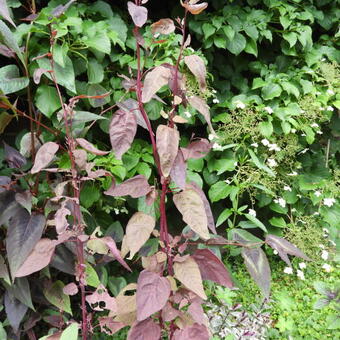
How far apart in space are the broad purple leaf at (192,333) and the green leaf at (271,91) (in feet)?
5.91

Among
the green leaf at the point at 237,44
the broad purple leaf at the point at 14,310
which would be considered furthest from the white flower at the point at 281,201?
the broad purple leaf at the point at 14,310

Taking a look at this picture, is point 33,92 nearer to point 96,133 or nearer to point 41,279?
point 96,133

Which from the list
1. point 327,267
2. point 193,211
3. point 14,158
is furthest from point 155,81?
point 327,267

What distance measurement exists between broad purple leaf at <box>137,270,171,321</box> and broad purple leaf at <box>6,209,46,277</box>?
0.47 meters

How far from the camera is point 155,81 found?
42.1 inches

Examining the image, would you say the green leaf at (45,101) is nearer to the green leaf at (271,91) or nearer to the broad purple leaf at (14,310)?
the broad purple leaf at (14,310)

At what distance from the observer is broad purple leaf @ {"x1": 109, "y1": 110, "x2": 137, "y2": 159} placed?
1.10 meters

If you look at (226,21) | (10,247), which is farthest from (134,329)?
(226,21)

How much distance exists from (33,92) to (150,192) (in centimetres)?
108

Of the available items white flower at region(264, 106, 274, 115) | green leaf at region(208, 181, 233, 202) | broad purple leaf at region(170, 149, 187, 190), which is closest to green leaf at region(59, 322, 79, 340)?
broad purple leaf at region(170, 149, 187, 190)

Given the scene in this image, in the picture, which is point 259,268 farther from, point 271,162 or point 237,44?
point 237,44

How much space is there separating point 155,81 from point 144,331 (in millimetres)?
707

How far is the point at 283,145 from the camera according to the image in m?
2.74

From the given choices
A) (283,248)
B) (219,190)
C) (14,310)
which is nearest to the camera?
(283,248)
